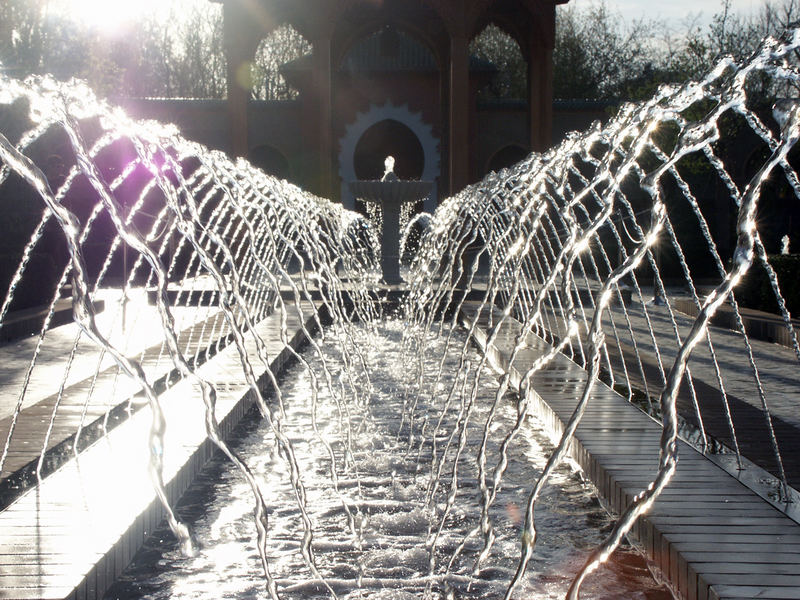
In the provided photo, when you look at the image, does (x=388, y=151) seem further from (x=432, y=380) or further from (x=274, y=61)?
(x=274, y=61)

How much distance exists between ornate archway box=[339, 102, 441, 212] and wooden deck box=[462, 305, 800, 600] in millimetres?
18575

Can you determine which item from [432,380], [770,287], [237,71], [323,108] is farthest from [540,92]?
[432,380]

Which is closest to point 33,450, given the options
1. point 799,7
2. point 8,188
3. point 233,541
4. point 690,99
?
point 233,541

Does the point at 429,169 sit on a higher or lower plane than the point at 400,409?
higher

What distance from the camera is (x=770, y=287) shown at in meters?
9.66

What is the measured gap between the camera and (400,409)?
513cm

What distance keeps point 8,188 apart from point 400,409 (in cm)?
669

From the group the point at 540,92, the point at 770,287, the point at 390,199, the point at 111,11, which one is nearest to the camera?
the point at 770,287

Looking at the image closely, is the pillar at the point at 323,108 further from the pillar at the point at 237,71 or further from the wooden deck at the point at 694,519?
the wooden deck at the point at 694,519

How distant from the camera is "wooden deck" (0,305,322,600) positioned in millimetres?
2238

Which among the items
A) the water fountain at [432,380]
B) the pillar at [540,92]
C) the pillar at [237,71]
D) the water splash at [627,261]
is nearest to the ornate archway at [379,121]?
the water splash at [627,261]

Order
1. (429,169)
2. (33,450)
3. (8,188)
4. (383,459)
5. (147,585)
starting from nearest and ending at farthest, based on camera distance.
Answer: (147,585)
(33,450)
(383,459)
(8,188)
(429,169)

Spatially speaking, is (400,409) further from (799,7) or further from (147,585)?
(799,7)

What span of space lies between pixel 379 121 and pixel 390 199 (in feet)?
31.5
